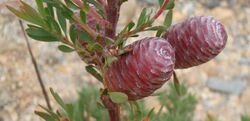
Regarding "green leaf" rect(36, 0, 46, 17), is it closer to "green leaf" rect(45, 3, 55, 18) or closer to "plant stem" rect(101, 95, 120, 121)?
"green leaf" rect(45, 3, 55, 18)

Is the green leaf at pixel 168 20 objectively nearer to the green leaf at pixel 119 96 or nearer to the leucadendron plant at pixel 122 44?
the leucadendron plant at pixel 122 44

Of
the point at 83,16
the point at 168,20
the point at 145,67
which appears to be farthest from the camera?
the point at 168,20

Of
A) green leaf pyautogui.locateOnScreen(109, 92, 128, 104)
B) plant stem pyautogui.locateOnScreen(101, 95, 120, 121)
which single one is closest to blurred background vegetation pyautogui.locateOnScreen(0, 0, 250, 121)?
plant stem pyautogui.locateOnScreen(101, 95, 120, 121)

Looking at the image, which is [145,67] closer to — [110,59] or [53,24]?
[110,59]

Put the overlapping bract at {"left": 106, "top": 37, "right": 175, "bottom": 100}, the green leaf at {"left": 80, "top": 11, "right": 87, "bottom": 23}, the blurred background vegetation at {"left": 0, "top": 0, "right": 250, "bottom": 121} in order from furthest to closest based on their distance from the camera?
the blurred background vegetation at {"left": 0, "top": 0, "right": 250, "bottom": 121}, the green leaf at {"left": 80, "top": 11, "right": 87, "bottom": 23}, the overlapping bract at {"left": 106, "top": 37, "right": 175, "bottom": 100}

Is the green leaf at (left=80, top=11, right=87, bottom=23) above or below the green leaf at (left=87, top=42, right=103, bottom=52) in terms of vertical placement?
above

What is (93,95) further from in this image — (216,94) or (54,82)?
(216,94)

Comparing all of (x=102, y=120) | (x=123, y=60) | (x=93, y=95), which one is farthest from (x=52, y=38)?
(x=93, y=95)

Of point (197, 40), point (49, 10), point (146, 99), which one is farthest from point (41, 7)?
point (146, 99)
